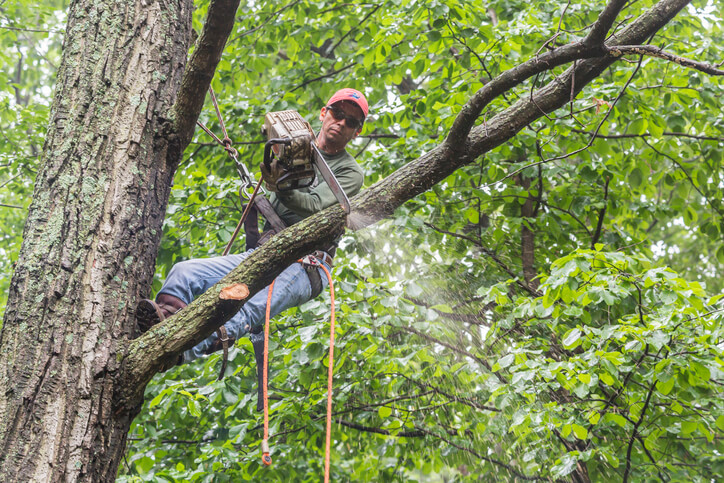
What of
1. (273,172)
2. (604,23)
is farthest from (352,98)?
(604,23)

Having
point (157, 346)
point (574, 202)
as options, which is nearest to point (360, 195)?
point (157, 346)

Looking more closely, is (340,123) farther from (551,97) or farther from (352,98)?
(551,97)

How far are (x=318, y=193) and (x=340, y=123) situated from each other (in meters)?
0.61

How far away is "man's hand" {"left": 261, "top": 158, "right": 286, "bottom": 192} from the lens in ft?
8.07

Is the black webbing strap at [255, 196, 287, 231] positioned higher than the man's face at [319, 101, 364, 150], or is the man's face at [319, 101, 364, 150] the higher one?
the man's face at [319, 101, 364, 150]

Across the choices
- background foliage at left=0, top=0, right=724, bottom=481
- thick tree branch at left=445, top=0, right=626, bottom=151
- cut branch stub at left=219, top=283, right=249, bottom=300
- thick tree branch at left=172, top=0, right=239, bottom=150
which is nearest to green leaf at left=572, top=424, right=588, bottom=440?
background foliage at left=0, top=0, right=724, bottom=481

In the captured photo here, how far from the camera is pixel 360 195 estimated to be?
7.30 ft

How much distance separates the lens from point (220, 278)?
2588 mm

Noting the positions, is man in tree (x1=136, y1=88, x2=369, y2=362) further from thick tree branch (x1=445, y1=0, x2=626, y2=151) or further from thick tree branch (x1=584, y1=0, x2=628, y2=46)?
thick tree branch (x1=584, y1=0, x2=628, y2=46)

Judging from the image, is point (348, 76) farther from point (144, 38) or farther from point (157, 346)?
point (157, 346)

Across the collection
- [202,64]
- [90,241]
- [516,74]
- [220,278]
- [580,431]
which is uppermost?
[202,64]

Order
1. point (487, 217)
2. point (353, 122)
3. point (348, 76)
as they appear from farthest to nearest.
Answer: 1. point (487, 217)
2. point (348, 76)
3. point (353, 122)

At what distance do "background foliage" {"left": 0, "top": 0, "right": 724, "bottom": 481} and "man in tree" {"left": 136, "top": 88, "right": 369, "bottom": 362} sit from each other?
2.84 ft

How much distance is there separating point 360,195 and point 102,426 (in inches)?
44.1
